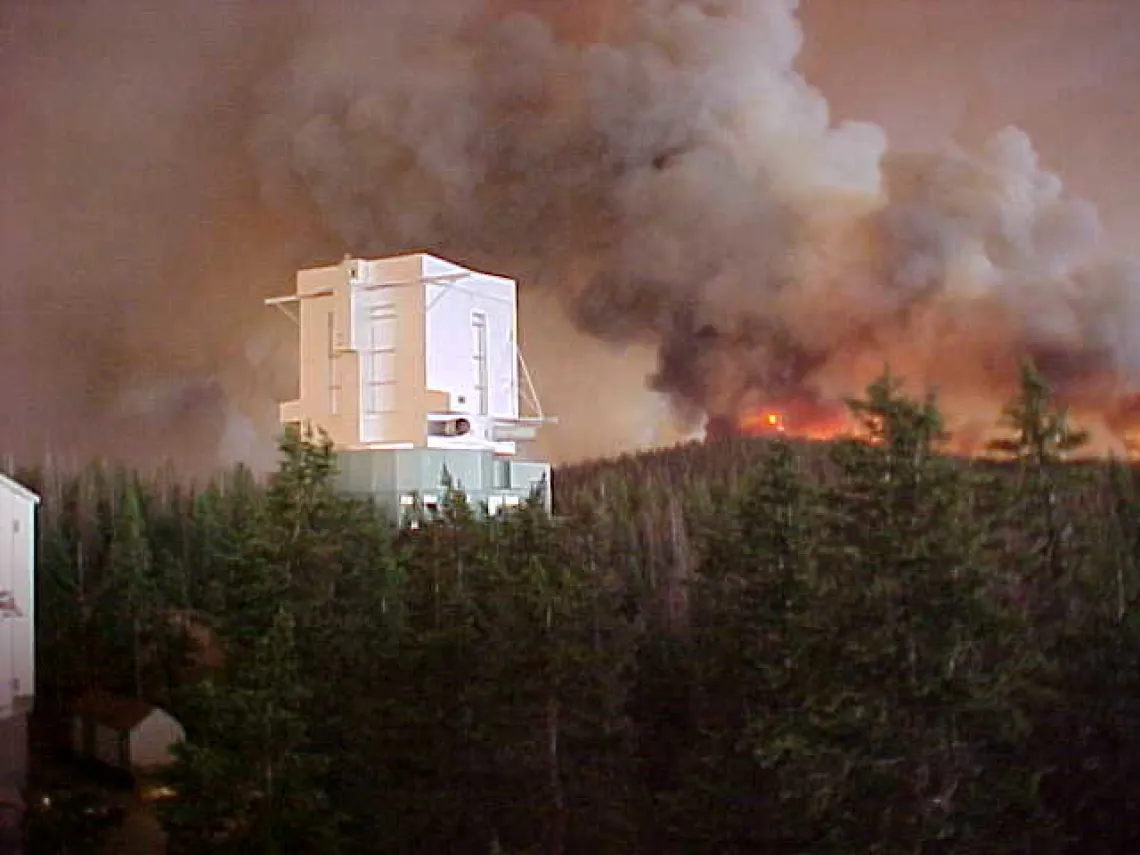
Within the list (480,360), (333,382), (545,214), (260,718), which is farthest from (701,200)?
(260,718)

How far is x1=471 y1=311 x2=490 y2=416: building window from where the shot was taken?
3.72m

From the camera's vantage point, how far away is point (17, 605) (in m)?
4.04

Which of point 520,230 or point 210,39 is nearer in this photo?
point 520,230

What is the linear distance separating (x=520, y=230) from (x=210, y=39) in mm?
1491

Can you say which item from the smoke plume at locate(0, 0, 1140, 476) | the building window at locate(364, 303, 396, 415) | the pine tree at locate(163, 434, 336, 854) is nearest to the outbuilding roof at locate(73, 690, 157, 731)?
the pine tree at locate(163, 434, 336, 854)

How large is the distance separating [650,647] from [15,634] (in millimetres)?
2172

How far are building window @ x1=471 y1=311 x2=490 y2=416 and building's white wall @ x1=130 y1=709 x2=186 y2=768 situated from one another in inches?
55.8

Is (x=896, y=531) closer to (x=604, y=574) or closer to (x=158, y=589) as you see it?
(x=604, y=574)

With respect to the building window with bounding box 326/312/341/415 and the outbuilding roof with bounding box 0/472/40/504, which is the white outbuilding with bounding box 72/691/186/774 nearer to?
the outbuilding roof with bounding box 0/472/40/504

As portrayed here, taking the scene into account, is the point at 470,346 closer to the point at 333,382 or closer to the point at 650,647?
the point at 333,382

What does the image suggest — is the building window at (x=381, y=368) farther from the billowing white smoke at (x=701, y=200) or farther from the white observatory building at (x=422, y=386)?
the billowing white smoke at (x=701, y=200)

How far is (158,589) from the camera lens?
403cm

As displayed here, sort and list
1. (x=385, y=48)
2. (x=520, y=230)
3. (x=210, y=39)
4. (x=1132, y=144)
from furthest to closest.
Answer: (x=210, y=39)
(x=385, y=48)
(x=520, y=230)
(x=1132, y=144)

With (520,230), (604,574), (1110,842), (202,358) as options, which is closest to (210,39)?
(202,358)
